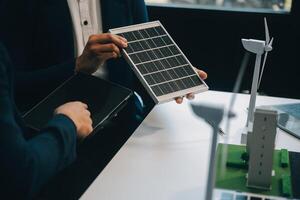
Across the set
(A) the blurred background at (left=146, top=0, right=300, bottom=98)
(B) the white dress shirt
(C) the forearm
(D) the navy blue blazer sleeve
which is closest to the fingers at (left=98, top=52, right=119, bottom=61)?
(D) the navy blue blazer sleeve

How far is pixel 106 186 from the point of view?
1167 mm

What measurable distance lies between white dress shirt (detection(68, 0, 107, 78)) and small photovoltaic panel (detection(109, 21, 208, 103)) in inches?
14.4

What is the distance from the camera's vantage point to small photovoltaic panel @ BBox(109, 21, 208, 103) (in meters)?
1.42

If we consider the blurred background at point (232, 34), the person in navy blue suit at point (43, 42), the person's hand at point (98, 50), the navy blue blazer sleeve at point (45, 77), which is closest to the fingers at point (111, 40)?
the person's hand at point (98, 50)

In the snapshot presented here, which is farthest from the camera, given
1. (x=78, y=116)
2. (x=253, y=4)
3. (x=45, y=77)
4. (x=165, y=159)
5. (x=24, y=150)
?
(x=253, y=4)

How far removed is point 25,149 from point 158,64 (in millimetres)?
641

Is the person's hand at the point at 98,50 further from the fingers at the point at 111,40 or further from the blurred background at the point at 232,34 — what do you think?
the blurred background at the point at 232,34

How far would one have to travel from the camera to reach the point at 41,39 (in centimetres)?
183

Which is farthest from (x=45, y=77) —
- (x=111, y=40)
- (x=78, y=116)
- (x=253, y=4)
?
(x=253, y=4)

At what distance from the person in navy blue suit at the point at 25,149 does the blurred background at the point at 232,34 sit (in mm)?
1524

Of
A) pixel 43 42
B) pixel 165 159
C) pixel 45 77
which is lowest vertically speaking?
pixel 165 159

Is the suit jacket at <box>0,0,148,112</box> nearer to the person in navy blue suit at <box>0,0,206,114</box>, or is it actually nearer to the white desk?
the person in navy blue suit at <box>0,0,206,114</box>

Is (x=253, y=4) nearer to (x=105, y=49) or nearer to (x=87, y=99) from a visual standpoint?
(x=105, y=49)

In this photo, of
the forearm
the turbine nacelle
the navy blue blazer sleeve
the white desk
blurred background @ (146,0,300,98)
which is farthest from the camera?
blurred background @ (146,0,300,98)
